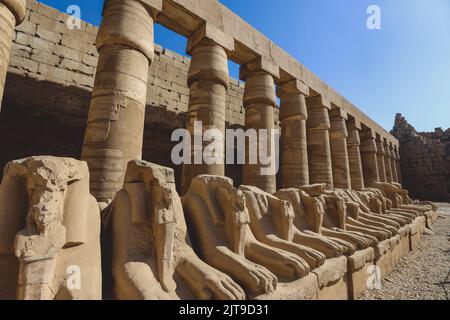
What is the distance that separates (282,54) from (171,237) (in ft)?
23.1

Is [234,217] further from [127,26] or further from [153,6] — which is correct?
[153,6]

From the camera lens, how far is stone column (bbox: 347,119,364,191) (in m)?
10.7

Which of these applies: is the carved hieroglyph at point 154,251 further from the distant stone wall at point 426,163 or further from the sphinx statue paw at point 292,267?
the distant stone wall at point 426,163

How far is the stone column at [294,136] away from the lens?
7258 mm

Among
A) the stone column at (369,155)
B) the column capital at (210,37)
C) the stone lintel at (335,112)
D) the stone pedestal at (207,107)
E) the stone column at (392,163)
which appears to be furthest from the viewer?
the stone column at (392,163)

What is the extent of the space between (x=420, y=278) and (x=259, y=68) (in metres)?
5.36

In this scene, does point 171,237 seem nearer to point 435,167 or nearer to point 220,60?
point 220,60

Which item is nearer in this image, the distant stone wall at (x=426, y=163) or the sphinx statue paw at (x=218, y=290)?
the sphinx statue paw at (x=218, y=290)

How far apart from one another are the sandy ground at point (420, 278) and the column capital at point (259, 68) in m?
5.08

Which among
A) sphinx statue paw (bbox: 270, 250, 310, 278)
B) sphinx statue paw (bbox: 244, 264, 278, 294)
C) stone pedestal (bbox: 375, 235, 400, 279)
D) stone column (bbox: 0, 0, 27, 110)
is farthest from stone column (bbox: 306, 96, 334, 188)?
stone column (bbox: 0, 0, 27, 110)

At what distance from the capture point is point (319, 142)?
338 inches

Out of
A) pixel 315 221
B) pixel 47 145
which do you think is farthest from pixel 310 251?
pixel 47 145

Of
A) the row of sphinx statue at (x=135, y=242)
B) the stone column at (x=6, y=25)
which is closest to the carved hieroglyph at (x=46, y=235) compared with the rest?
the row of sphinx statue at (x=135, y=242)

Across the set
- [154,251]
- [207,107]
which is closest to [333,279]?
[154,251]
